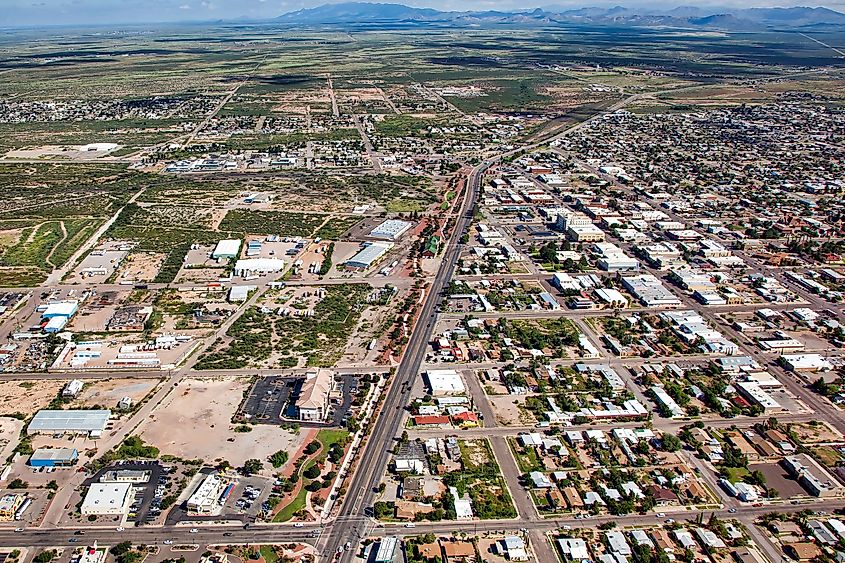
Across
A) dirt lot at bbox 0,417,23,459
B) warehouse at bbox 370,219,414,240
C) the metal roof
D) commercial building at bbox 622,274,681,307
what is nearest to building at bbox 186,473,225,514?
the metal roof

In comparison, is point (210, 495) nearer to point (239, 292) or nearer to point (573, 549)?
point (573, 549)

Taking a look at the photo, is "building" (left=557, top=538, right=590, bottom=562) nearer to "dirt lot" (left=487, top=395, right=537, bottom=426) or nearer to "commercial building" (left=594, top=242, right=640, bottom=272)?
"dirt lot" (left=487, top=395, right=537, bottom=426)

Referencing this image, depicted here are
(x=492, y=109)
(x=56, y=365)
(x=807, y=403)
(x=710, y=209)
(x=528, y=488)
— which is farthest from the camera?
(x=492, y=109)

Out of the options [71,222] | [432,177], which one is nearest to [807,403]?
[432,177]

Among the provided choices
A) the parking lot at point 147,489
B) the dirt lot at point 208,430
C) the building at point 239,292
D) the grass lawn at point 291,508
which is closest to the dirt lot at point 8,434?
the parking lot at point 147,489

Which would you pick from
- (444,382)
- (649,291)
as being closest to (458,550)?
(444,382)

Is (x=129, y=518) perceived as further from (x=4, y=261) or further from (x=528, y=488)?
(x=4, y=261)

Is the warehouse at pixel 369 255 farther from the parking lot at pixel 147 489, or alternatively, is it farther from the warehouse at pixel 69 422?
the parking lot at pixel 147 489
